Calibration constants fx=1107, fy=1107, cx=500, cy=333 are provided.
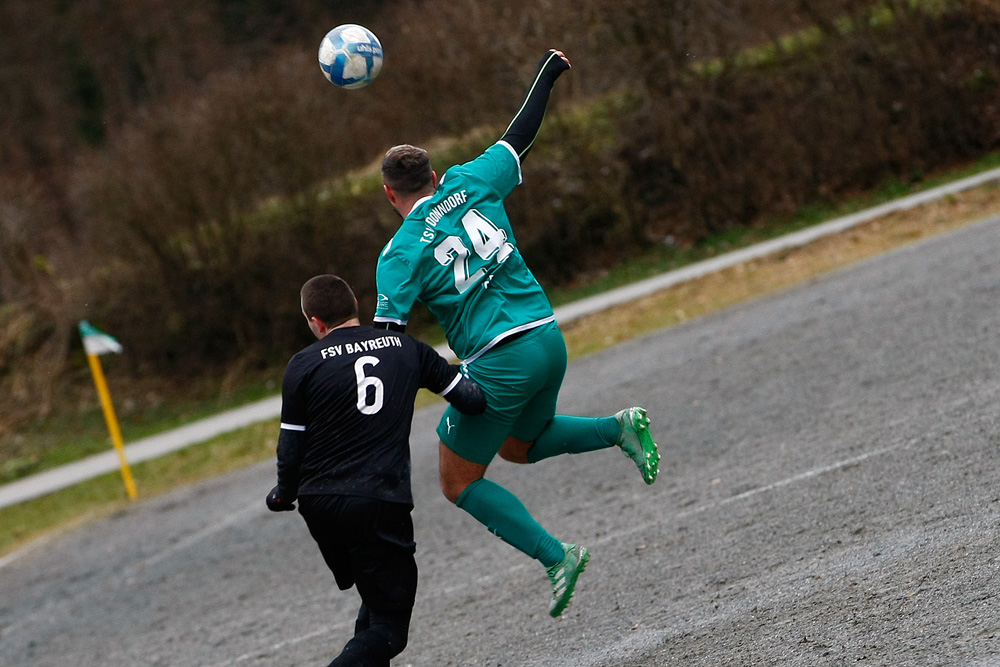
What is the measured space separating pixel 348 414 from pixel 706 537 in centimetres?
292

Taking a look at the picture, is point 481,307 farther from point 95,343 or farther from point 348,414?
point 95,343

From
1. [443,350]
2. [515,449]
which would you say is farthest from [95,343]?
[515,449]

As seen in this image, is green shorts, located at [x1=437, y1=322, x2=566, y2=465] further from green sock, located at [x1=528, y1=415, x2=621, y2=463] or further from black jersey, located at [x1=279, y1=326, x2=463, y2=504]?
black jersey, located at [x1=279, y1=326, x2=463, y2=504]

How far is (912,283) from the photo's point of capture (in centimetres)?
1241

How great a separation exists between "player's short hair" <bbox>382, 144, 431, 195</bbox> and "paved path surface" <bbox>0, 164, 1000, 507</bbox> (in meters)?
10.4

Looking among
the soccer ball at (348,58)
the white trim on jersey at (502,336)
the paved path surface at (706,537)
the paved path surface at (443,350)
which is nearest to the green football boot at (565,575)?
the paved path surface at (706,537)

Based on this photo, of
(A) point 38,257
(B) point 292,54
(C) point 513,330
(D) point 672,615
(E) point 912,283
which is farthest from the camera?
(B) point 292,54

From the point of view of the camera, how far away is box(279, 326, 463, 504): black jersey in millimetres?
4648

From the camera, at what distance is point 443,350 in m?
16.8

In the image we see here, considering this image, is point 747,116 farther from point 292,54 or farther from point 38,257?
point 38,257

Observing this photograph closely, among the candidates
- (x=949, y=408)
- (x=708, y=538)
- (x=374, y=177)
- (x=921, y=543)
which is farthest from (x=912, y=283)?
(x=374, y=177)

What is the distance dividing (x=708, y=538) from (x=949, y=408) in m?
2.28

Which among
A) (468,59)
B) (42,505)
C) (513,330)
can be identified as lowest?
(42,505)

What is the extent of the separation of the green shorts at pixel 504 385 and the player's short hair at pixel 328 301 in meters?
0.72
